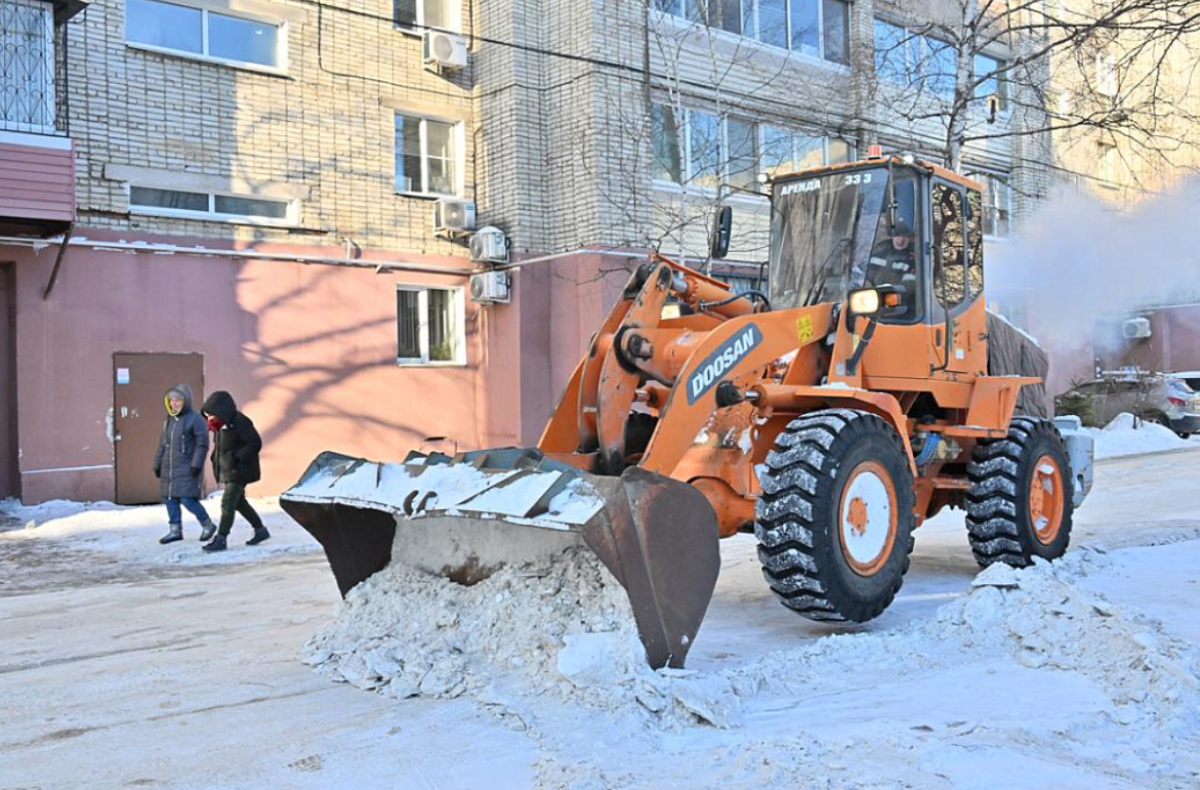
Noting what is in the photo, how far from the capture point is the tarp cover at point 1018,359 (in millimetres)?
9554

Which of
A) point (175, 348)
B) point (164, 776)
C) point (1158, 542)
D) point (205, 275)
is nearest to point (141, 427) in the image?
point (175, 348)

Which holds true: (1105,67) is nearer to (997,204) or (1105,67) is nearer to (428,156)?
(428,156)

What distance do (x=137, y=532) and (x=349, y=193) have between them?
6.58m

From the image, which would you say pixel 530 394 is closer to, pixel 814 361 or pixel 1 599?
pixel 1 599

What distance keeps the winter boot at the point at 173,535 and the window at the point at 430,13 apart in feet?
31.5

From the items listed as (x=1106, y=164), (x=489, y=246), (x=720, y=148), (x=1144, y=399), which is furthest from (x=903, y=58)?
(x=489, y=246)

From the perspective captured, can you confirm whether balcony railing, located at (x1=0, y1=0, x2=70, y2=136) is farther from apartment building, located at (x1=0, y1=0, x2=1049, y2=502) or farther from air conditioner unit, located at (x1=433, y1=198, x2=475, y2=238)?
air conditioner unit, located at (x1=433, y1=198, x2=475, y2=238)

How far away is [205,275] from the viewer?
49.5 feet

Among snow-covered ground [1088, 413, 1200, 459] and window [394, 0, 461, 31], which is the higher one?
window [394, 0, 461, 31]

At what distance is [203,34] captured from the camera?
608 inches

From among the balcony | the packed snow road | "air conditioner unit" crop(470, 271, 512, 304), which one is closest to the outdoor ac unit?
"air conditioner unit" crop(470, 271, 512, 304)

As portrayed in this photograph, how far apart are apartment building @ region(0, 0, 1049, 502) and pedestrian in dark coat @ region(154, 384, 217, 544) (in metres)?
3.29

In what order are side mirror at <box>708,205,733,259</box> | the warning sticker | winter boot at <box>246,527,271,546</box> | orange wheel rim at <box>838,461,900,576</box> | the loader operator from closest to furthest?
orange wheel rim at <box>838,461,900,576</box> → the warning sticker → the loader operator → side mirror at <box>708,205,733,259</box> → winter boot at <box>246,527,271,546</box>

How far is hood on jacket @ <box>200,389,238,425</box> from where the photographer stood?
10.8m
